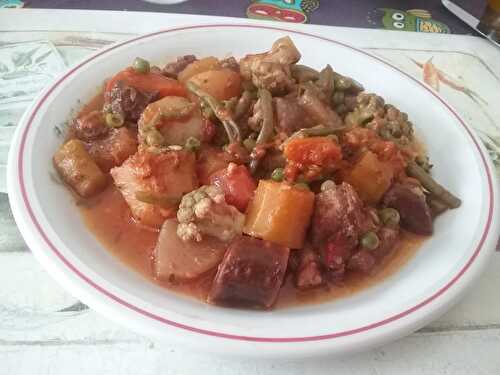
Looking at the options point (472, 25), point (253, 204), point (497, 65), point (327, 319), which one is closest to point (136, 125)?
point (253, 204)

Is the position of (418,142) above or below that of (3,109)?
above

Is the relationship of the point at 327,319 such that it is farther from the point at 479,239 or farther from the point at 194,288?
the point at 479,239

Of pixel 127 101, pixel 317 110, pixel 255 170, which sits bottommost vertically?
pixel 255 170

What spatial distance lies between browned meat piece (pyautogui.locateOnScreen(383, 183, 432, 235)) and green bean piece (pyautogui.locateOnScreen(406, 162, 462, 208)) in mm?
137

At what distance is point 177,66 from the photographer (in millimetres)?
3135

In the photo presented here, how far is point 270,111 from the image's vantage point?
107 inches

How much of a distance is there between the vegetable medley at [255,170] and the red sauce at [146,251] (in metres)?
0.04

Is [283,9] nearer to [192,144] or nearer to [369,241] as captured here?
[192,144]

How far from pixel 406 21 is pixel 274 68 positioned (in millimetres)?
2471

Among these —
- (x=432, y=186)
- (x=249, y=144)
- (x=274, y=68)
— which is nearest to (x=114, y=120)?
(x=249, y=144)

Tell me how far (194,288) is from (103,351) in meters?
0.44

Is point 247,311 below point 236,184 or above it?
below

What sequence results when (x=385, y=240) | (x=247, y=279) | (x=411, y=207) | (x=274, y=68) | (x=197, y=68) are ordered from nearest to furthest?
(x=247, y=279), (x=385, y=240), (x=411, y=207), (x=274, y=68), (x=197, y=68)

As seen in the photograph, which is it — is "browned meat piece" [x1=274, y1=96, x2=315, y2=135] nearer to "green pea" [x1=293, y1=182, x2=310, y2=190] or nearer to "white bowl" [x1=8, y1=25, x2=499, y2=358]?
"green pea" [x1=293, y1=182, x2=310, y2=190]
